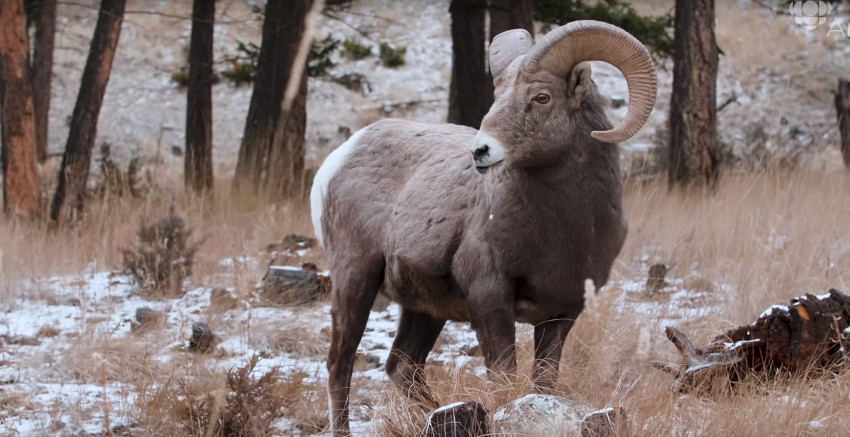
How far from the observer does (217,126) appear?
73.9 ft

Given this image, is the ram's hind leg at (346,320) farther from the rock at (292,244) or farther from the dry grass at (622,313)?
the rock at (292,244)

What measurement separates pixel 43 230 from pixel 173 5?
19.8 metres

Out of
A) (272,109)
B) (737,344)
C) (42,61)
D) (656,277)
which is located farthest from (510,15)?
(42,61)

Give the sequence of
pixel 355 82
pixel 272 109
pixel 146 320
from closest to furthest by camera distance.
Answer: pixel 146 320
pixel 272 109
pixel 355 82

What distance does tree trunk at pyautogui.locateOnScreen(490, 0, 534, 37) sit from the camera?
388 inches

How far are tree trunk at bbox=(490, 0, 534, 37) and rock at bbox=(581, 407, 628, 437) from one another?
6309mm

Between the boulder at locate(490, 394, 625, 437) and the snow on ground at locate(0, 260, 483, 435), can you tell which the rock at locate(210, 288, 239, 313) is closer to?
the snow on ground at locate(0, 260, 483, 435)

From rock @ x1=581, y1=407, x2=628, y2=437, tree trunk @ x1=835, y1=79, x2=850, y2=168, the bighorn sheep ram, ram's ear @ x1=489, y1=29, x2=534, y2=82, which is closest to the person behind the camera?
rock @ x1=581, y1=407, x2=628, y2=437

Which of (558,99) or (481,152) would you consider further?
A: (558,99)

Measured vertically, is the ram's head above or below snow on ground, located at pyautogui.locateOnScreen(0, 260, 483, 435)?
above

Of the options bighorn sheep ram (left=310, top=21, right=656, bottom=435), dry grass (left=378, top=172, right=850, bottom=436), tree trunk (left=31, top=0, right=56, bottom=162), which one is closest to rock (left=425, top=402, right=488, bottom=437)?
Result: dry grass (left=378, top=172, right=850, bottom=436)

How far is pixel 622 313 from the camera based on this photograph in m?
6.33

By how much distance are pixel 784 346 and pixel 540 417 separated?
59.4 inches

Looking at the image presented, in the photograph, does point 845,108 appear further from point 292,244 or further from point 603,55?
point 603,55
